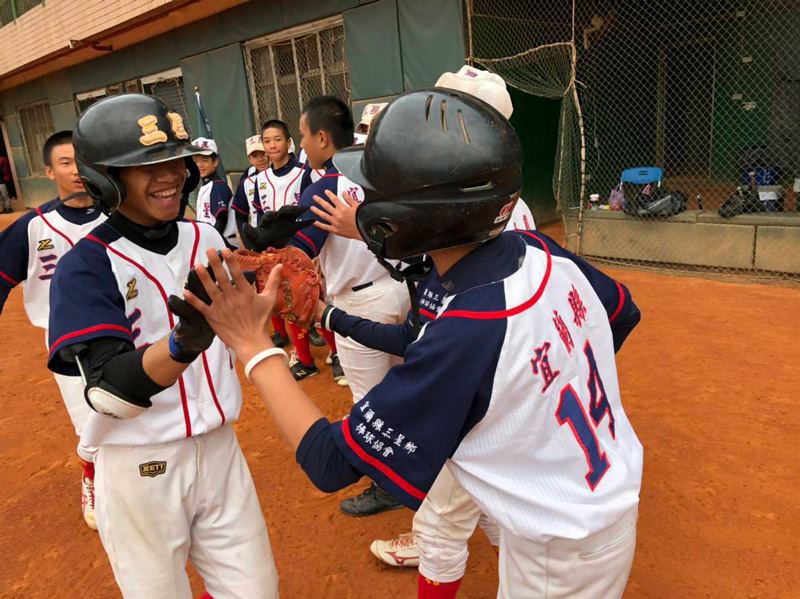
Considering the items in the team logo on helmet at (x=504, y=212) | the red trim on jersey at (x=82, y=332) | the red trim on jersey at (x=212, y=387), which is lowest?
the red trim on jersey at (x=212, y=387)

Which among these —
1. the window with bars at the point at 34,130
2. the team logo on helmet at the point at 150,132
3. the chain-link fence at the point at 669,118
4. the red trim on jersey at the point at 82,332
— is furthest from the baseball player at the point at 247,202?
the window with bars at the point at 34,130

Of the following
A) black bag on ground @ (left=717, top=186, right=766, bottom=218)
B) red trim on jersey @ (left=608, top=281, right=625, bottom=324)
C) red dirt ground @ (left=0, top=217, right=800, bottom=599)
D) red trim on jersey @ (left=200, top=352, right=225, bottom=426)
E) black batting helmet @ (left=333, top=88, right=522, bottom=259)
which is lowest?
red dirt ground @ (left=0, top=217, right=800, bottom=599)

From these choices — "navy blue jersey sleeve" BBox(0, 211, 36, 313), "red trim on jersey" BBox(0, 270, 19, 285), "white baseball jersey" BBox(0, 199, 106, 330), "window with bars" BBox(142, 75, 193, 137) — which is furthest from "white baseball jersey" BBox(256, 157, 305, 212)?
"window with bars" BBox(142, 75, 193, 137)

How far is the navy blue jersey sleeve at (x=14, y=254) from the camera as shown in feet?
9.61

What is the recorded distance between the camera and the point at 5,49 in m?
17.2

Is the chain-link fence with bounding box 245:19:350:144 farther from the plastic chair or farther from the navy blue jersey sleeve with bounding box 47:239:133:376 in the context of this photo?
the navy blue jersey sleeve with bounding box 47:239:133:376

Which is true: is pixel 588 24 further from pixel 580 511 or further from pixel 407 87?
pixel 580 511

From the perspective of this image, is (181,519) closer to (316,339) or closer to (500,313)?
(500,313)

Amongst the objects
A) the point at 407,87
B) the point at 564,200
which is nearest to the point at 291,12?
the point at 407,87

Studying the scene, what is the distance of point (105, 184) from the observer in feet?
5.90

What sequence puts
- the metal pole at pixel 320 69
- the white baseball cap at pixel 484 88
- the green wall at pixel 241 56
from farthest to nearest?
the metal pole at pixel 320 69
the green wall at pixel 241 56
the white baseball cap at pixel 484 88

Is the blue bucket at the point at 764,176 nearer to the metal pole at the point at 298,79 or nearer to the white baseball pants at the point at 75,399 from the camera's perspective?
the metal pole at the point at 298,79

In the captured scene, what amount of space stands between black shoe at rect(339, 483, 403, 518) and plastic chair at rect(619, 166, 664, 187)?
20.2 ft

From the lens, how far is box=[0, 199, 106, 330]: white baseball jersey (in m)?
2.96
